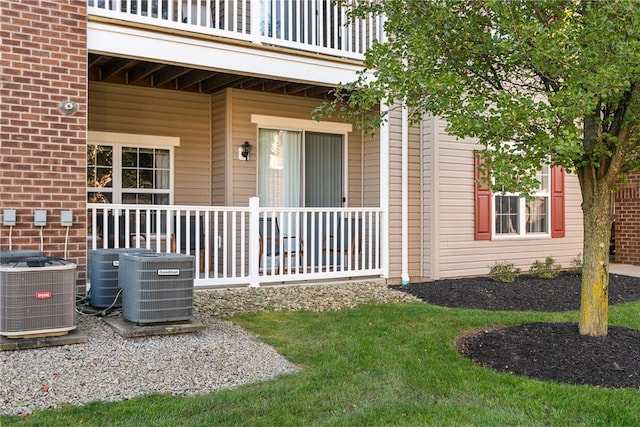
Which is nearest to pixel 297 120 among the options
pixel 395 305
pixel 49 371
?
pixel 395 305

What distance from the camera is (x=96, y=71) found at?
8.39 metres

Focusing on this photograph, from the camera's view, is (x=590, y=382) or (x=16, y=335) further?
(x=16, y=335)

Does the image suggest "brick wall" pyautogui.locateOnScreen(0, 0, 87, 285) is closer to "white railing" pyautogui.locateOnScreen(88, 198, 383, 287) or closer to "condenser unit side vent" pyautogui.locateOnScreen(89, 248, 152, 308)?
"condenser unit side vent" pyautogui.locateOnScreen(89, 248, 152, 308)

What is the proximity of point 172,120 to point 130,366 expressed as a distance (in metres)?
5.56

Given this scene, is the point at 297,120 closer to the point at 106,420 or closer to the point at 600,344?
the point at 600,344

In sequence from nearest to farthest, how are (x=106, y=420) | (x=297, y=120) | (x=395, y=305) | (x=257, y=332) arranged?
(x=106, y=420), (x=257, y=332), (x=395, y=305), (x=297, y=120)

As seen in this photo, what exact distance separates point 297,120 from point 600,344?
6.04 metres

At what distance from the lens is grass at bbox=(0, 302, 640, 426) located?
3.37 metres

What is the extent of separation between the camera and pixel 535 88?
5406 millimetres

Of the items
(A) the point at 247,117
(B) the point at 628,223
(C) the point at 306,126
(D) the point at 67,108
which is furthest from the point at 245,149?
(B) the point at 628,223

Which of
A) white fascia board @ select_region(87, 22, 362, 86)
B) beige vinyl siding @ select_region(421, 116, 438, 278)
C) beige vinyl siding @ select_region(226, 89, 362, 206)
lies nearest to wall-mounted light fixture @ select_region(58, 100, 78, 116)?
white fascia board @ select_region(87, 22, 362, 86)

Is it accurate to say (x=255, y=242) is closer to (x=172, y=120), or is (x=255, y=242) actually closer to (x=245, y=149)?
(x=245, y=149)

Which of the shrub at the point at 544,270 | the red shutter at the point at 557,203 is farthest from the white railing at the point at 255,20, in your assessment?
the shrub at the point at 544,270

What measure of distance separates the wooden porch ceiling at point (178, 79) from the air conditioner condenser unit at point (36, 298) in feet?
12.7
